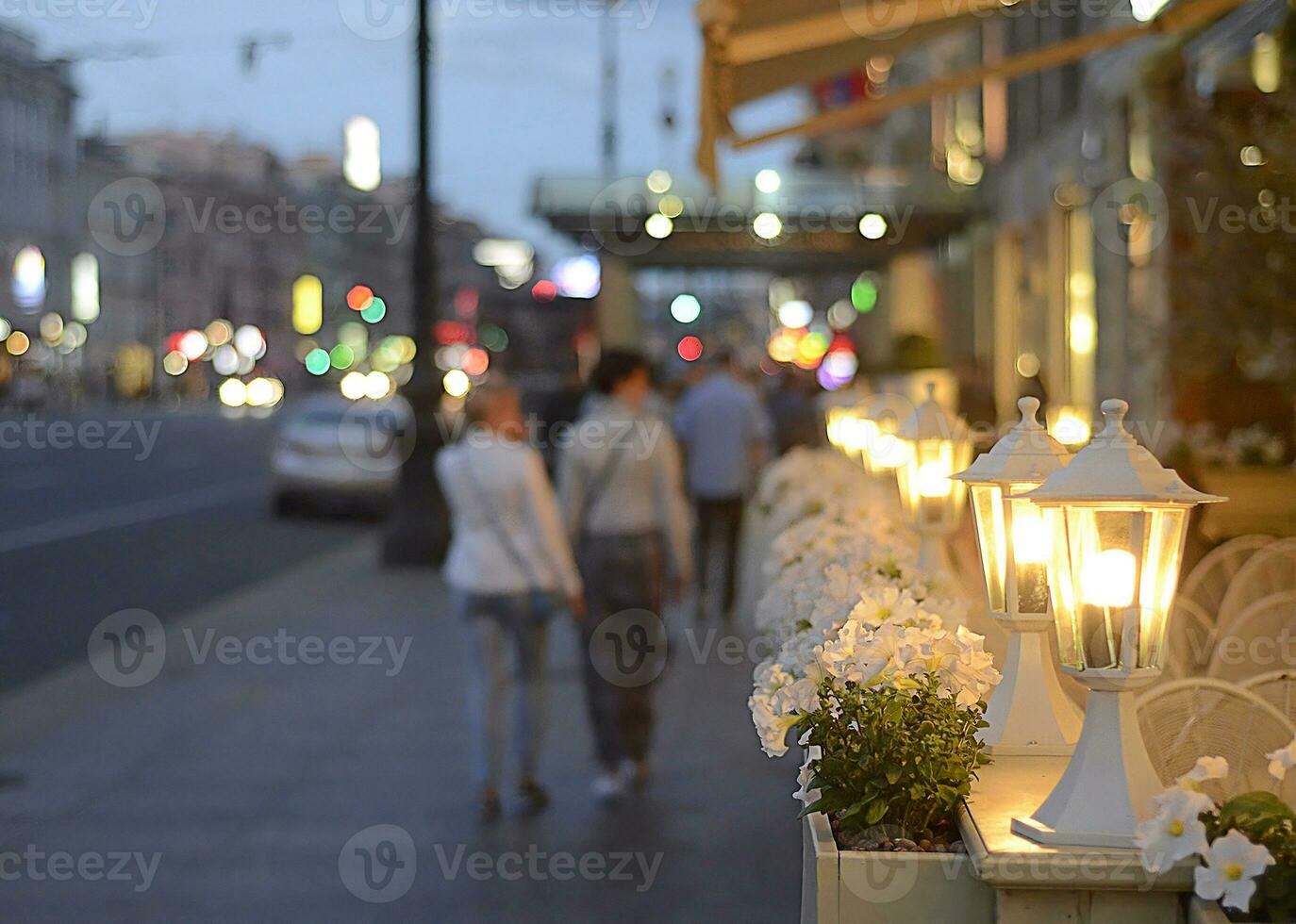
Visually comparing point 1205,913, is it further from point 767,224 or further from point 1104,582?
point 767,224

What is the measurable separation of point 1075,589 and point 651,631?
5.81 meters

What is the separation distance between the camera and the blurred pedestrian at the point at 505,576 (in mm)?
8219

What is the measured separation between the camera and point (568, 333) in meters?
41.6

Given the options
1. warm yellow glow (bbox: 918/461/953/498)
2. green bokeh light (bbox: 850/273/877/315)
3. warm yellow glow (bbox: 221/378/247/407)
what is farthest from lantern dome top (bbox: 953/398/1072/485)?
warm yellow glow (bbox: 221/378/247/407)

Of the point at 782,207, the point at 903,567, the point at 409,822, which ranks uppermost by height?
the point at 782,207

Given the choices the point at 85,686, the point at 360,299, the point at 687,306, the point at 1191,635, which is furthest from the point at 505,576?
the point at 687,306

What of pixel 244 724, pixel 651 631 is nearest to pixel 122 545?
pixel 244 724

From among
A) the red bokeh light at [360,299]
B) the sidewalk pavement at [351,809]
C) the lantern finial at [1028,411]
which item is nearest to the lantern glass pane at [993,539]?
the lantern finial at [1028,411]

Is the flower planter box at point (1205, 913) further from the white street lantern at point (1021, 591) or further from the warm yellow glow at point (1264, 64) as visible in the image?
the warm yellow glow at point (1264, 64)

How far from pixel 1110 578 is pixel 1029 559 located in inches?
40.7

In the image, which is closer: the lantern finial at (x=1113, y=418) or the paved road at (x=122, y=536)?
the lantern finial at (x=1113, y=418)

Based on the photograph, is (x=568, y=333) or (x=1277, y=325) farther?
(x=568, y=333)

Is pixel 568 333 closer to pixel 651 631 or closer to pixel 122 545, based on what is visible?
pixel 122 545

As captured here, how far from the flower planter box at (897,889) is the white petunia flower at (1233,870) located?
0.49 m
